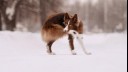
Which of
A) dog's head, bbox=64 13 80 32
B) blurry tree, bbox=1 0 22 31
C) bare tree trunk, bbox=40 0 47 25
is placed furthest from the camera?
bare tree trunk, bbox=40 0 47 25

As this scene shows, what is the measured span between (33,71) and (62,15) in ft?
12.0

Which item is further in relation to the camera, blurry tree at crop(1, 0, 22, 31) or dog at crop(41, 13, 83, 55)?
blurry tree at crop(1, 0, 22, 31)

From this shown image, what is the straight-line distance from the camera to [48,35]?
12383 mm

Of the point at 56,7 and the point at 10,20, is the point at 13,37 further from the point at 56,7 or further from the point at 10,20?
the point at 56,7

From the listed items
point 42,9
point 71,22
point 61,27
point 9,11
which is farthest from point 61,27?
point 42,9

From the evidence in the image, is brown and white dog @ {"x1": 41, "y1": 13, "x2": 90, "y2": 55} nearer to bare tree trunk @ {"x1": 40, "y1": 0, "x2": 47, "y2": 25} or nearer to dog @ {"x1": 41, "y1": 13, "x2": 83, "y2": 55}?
dog @ {"x1": 41, "y1": 13, "x2": 83, "y2": 55}

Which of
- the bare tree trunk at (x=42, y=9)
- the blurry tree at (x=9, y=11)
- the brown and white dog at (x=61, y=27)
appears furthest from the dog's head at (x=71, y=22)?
the bare tree trunk at (x=42, y=9)

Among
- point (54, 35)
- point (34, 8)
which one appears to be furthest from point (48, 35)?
point (34, 8)

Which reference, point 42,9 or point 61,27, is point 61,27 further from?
point 42,9

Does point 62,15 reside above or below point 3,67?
above

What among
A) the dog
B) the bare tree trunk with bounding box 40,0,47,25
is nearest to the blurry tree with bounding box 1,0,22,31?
the bare tree trunk with bounding box 40,0,47,25

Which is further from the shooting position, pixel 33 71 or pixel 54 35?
pixel 54 35

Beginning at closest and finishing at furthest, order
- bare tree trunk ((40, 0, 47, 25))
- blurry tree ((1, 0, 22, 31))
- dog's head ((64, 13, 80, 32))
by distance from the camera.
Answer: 1. dog's head ((64, 13, 80, 32))
2. blurry tree ((1, 0, 22, 31))
3. bare tree trunk ((40, 0, 47, 25))

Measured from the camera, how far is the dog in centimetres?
1154
